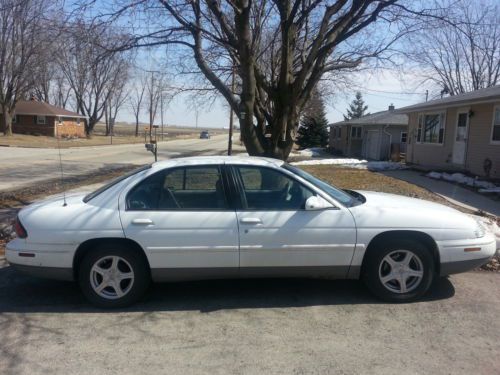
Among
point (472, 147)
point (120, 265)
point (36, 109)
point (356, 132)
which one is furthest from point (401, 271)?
point (36, 109)

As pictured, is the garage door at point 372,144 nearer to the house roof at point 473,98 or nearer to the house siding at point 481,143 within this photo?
the house roof at point 473,98

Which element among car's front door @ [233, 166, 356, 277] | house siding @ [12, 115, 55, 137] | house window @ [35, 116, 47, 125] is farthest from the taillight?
house window @ [35, 116, 47, 125]

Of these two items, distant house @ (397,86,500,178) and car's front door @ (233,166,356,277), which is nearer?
car's front door @ (233,166,356,277)

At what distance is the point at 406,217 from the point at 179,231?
2.24 metres

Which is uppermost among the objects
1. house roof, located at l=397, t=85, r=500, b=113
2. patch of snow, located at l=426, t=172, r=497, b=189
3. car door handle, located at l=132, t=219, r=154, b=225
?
house roof, located at l=397, t=85, r=500, b=113

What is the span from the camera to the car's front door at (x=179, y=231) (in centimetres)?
467

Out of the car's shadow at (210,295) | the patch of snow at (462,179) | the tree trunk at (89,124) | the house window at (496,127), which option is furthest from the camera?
the tree trunk at (89,124)

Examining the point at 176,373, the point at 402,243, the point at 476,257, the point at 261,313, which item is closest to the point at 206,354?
the point at 176,373

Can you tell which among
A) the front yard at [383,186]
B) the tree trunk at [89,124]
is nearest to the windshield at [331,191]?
the front yard at [383,186]

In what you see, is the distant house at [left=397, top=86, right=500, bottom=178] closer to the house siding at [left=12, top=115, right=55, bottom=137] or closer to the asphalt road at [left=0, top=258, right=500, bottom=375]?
the asphalt road at [left=0, top=258, right=500, bottom=375]

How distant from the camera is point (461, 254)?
4871 mm

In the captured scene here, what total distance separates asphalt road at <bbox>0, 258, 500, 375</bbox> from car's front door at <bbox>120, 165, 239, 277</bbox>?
0.46 m

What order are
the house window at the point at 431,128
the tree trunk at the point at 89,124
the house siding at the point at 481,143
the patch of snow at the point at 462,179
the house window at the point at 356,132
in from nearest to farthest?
the patch of snow at the point at 462,179, the house siding at the point at 481,143, the house window at the point at 431,128, the house window at the point at 356,132, the tree trunk at the point at 89,124

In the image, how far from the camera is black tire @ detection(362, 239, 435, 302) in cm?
481
